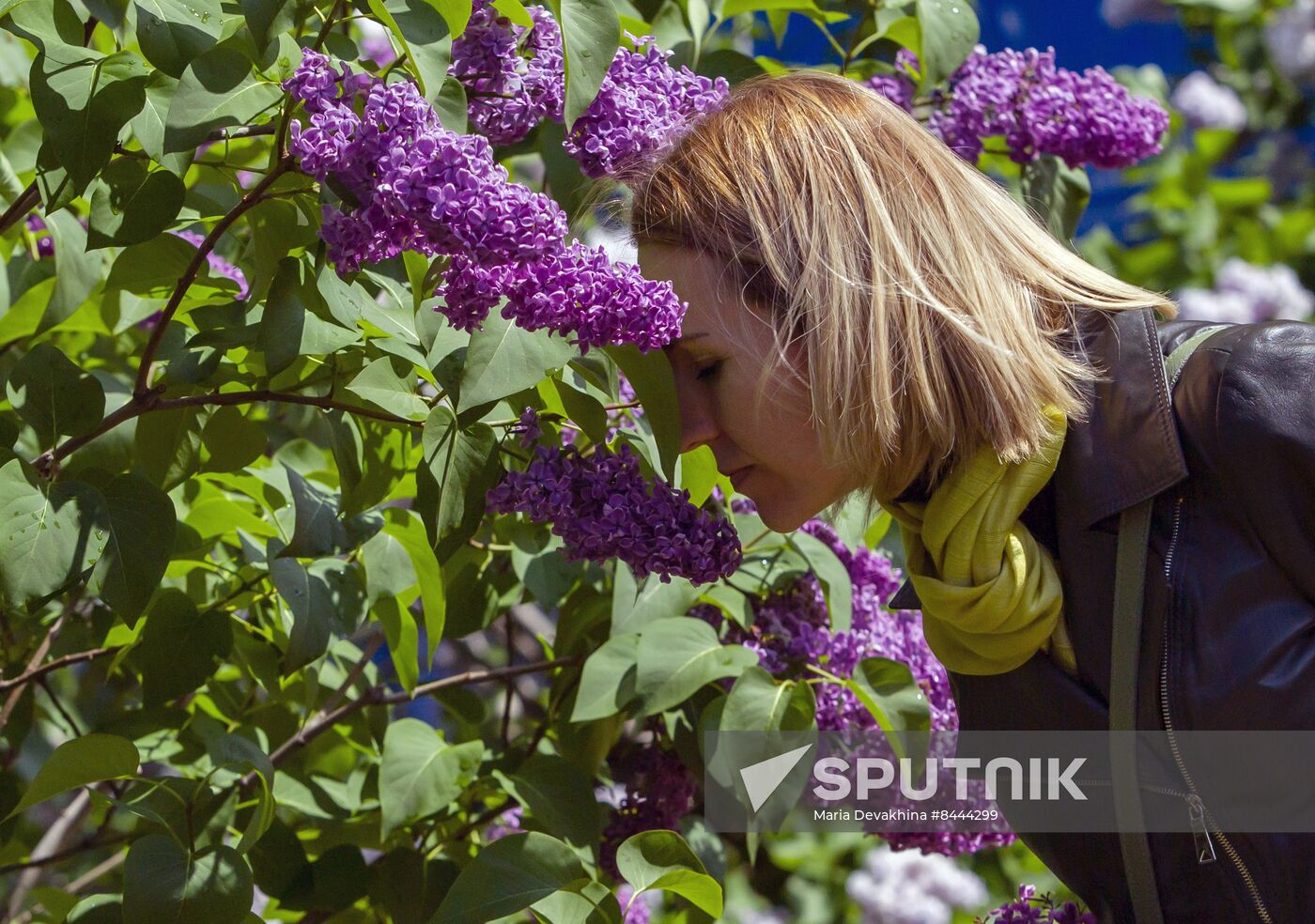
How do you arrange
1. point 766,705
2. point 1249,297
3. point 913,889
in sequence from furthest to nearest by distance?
point 1249,297, point 913,889, point 766,705

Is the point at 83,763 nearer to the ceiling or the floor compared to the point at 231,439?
nearer to the floor

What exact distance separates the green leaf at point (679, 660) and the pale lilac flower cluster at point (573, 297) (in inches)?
17.1

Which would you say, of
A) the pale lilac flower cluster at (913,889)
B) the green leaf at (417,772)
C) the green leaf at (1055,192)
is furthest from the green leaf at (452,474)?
the pale lilac flower cluster at (913,889)

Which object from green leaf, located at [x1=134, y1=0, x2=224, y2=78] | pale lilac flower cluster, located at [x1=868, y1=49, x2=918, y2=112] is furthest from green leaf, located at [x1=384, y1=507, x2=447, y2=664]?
pale lilac flower cluster, located at [x1=868, y1=49, x2=918, y2=112]

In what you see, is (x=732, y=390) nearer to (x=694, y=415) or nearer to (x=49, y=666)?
(x=694, y=415)

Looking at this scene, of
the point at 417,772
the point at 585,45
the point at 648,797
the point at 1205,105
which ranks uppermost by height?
the point at 585,45

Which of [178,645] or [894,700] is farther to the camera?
[894,700]

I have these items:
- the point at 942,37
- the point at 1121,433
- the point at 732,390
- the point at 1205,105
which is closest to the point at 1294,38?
the point at 1205,105

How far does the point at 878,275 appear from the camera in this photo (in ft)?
3.76

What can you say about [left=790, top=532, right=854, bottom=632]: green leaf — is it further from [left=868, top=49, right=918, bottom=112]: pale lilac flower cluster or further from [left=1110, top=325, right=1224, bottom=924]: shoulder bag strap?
[left=868, top=49, right=918, bottom=112]: pale lilac flower cluster

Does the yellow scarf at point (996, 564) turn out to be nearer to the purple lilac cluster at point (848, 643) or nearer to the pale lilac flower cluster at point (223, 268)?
the purple lilac cluster at point (848, 643)

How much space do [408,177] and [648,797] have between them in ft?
2.76

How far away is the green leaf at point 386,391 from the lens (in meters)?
1.08

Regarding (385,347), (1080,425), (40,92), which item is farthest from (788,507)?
(40,92)
